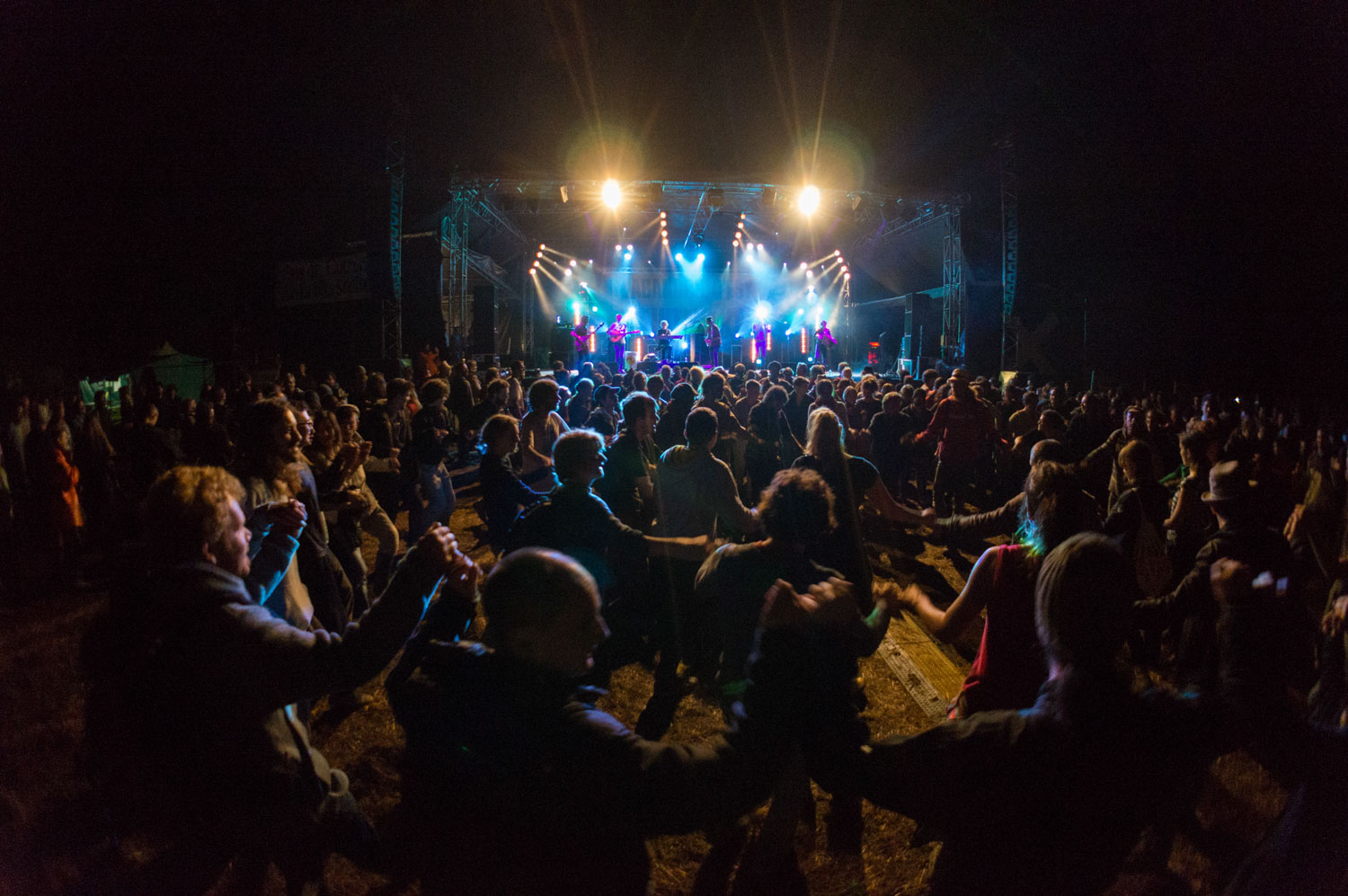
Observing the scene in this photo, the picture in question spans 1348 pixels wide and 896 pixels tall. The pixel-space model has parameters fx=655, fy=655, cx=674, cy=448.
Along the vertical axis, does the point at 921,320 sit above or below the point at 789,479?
above

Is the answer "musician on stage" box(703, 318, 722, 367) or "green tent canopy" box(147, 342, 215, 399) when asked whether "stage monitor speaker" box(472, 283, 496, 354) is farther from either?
→ "musician on stage" box(703, 318, 722, 367)

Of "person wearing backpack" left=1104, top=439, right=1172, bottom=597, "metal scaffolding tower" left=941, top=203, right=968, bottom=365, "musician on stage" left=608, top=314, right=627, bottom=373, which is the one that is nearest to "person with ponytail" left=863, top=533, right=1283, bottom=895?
"person wearing backpack" left=1104, top=439, right=1172, bottom=597

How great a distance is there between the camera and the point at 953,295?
16.3m

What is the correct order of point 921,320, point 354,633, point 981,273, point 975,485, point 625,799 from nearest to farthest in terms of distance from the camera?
point 625,799, point 354,633, point 975,485, point 981,273, point 921,320

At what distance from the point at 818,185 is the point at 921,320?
7.54 metres

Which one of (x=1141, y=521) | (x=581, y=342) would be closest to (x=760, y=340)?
(x=581, y=342)

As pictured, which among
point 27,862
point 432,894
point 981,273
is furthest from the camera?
point 981,273

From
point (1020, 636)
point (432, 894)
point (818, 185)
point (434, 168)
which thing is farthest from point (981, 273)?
point (432, 894)

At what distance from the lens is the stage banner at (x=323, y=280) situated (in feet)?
50.3

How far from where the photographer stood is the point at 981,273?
1524cm

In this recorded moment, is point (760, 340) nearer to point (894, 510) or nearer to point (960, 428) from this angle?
point (960, 428)

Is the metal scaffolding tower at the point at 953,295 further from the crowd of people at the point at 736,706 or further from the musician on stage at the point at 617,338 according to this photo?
the crowd of people at the point at 736,706

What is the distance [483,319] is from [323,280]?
480 cm

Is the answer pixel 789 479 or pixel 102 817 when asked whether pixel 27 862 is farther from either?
pixel 789 479
